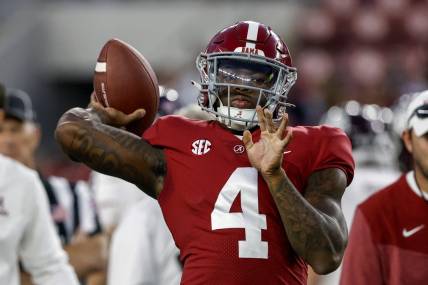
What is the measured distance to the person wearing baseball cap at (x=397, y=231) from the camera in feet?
10.7

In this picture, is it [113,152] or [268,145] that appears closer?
[268,145]

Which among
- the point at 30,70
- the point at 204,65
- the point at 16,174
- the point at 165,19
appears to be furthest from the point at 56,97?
the point at 204,65

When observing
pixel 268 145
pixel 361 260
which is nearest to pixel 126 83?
pixel 268 145

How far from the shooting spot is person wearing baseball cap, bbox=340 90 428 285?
10.7ft

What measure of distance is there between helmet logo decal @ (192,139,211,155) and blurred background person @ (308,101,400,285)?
72.8 inches

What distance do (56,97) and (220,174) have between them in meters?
9.80

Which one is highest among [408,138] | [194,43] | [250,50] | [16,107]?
[250,50]

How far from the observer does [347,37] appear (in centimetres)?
1088

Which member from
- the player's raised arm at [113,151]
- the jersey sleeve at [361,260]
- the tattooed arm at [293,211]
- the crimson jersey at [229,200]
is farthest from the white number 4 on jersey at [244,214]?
the jersey sleeve at [361,260]

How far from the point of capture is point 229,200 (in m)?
2.71

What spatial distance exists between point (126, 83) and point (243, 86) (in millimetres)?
401

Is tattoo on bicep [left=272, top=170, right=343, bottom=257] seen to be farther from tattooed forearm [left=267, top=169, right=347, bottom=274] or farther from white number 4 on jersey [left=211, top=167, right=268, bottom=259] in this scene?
white number 4 on jersey [left=211, top=167, right=268, bottom=259]

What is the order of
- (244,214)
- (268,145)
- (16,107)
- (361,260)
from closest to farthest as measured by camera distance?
(268,145) → (244,214) → (361,260) → (16,107)

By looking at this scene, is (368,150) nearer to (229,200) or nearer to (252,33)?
(252,33)
